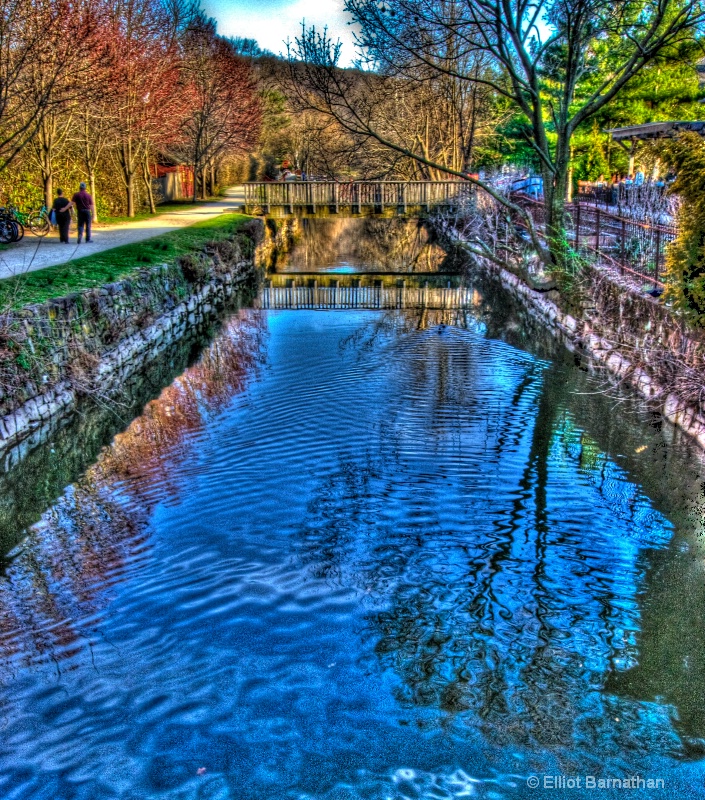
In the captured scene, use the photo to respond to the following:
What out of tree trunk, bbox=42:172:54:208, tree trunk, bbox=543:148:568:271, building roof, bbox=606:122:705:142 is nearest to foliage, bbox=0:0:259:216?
tree trunk, bbox=42:172:54:208

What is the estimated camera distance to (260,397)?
11.5 m

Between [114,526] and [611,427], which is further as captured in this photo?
[611,427]

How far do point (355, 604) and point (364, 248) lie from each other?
2917cm

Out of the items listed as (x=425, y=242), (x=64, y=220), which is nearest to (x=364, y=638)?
(x=64, y=220)

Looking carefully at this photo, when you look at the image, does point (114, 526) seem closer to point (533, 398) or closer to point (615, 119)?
point (533, 398)

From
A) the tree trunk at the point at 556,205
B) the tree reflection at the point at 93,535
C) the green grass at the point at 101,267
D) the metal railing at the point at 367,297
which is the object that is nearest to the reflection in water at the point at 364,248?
the metal railing at the point at 367,297

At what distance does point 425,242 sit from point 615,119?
29.6ft

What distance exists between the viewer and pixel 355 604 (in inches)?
244

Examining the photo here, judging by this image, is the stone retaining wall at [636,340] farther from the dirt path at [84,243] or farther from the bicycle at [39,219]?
the bicycle at [39,219]

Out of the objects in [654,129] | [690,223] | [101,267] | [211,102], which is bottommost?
[101,267]

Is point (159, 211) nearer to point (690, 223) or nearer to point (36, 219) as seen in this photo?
point (36, 219)

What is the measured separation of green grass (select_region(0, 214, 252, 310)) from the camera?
11828mm

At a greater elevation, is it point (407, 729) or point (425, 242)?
point (425, 242)

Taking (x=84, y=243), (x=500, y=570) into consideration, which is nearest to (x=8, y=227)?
(x=84, y=243)
